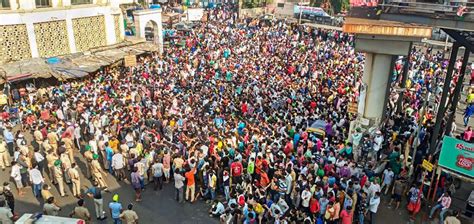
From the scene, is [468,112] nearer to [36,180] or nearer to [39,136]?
[36,180]

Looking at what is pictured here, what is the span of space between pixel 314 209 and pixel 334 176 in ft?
4.51

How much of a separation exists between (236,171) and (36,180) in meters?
5.77

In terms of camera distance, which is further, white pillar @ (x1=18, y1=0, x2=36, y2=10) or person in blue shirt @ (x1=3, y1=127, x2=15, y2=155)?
white pillar @ (x1=18, y1=0, x2=36, y2=10)

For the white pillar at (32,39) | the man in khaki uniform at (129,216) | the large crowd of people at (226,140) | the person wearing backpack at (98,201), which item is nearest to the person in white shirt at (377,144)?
Answer: the large crowd of people at (226,140)

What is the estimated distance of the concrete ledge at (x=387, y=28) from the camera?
12.9 metres

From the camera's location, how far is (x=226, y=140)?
13250 mm

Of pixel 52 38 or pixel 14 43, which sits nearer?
pixel 14 43

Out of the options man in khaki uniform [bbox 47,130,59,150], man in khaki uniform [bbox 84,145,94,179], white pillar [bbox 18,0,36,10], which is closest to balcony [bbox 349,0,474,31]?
man in khaki uniform [bbox 84,145,94,179]

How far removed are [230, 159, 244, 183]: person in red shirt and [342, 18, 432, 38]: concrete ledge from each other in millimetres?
5884

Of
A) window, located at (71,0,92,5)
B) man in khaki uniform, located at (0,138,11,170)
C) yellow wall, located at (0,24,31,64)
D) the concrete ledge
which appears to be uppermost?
window, located at (71,0,92,5)

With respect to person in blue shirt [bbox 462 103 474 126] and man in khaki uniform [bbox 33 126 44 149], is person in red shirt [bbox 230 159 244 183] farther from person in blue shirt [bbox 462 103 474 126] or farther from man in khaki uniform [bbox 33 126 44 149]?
person in blue shirt [bbox 462 103 474 126]

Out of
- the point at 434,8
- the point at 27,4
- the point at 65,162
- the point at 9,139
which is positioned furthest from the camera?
the point at 27,4

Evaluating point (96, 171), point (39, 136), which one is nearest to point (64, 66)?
point (39, 136)

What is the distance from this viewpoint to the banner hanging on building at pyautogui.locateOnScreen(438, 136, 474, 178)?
1073cm
